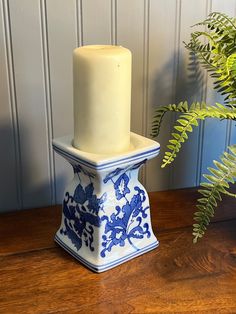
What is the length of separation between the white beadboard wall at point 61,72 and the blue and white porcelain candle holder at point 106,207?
16 centimetres

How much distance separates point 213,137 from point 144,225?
352 mm

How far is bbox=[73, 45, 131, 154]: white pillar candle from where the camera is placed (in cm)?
73

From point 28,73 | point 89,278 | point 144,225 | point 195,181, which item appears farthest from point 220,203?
point 28,73

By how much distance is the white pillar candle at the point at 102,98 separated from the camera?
73 centimetres

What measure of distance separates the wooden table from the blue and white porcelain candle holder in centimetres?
2

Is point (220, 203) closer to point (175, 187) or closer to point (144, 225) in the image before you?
point (175, 187)

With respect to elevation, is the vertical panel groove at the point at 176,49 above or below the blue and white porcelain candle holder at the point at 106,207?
above

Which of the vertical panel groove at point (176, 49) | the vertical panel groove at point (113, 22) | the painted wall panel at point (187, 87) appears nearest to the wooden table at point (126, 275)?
the painted wall panel at point (187, 87)

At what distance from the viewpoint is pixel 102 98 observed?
0.74 meters

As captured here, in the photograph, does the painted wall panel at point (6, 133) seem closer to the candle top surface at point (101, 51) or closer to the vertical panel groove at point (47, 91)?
the vertical panel groove at point (47, 91)

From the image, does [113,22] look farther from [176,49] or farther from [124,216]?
[124,216]

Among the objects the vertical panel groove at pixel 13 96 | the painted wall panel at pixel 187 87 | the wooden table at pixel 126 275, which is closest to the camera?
the wooden table at pixel 126 275

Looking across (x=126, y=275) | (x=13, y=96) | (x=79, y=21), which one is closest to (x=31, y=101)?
(x=13, y=96)

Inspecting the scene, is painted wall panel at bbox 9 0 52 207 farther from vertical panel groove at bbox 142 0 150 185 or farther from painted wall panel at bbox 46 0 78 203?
vertical panel groove at bbox 142 0 150 185
